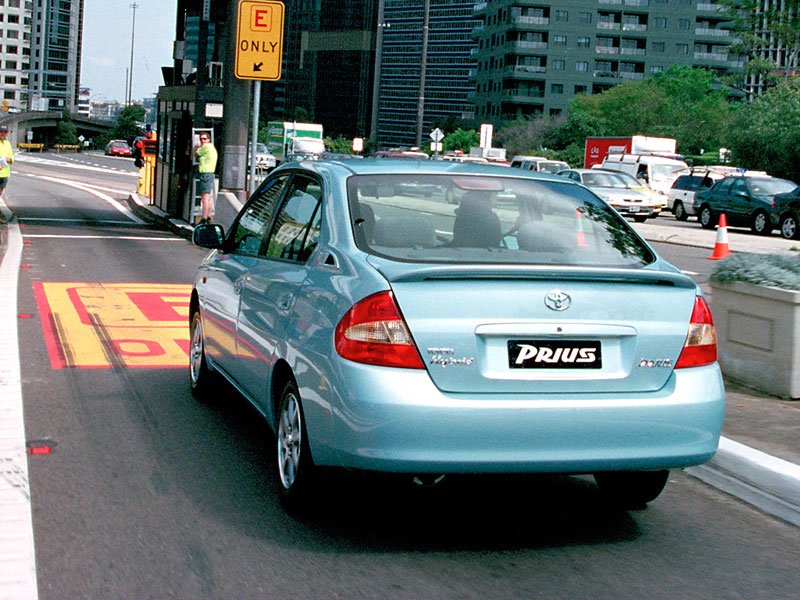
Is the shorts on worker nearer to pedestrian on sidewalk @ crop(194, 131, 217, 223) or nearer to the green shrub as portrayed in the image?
pedestrian on sidewalk @ crop(194, 131, 217, 223)

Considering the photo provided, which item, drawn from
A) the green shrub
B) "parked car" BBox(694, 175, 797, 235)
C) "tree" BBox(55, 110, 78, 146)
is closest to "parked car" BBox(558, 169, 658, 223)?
"parked car" BBox(694, 175, 797, 235)

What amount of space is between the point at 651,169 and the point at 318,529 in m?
40.9

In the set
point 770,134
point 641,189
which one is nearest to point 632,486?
point 641,189

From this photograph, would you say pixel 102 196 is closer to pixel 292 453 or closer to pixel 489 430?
pixel 292 453

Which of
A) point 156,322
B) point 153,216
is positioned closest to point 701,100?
point 153,216

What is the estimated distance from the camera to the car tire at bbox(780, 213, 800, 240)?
99.7 ft

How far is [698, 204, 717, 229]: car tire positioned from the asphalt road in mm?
28118

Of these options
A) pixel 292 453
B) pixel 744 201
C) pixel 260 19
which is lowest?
pixel 292 453

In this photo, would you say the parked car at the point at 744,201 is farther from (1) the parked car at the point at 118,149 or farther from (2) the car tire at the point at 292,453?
(1) the parked car at the point at 118,149

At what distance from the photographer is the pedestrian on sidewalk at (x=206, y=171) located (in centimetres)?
2209

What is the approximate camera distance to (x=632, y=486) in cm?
548

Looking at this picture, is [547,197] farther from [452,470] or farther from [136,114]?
[136,114]

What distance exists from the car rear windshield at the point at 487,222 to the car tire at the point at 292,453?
0.77 meters

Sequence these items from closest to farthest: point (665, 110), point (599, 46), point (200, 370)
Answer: point (200, 370), point (665, 110), point (599, 46)
